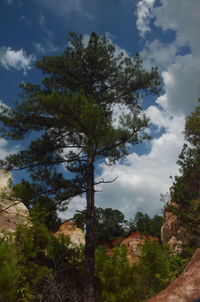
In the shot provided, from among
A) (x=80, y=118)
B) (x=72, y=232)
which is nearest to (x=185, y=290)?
(x=80, y=118)

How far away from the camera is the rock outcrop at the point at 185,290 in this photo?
205 cm

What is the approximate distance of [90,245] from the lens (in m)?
11.4

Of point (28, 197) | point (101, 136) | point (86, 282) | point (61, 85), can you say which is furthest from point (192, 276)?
point (61, 85)

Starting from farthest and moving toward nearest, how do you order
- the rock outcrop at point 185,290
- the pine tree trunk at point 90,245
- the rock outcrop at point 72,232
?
the rock outcrop at point 72,232 → the pine tree trunk at point 90,245 → the rock outcrop at point 185,290

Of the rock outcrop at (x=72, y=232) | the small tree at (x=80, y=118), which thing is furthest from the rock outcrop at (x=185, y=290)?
the rock outcrop at (x=72, y=232)

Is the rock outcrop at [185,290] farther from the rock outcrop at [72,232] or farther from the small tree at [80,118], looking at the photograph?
the rock outcrop at [72,232]

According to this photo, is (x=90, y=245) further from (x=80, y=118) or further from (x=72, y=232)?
(x=72, y=232)

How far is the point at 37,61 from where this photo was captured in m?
14.6

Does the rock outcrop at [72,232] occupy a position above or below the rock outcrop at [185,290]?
above

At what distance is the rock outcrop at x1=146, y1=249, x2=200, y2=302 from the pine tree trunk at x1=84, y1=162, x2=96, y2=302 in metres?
9.16

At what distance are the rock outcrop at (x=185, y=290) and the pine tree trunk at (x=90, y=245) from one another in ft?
30.0

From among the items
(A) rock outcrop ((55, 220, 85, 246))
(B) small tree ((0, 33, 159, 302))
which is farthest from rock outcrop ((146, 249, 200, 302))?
(A) rock outcrop ((55, 220, 85, 246))

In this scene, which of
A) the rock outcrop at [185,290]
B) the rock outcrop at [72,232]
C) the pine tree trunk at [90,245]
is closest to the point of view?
the rock outcrop at [185,290]

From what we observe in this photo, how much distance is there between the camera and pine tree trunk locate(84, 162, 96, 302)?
10.7 m
